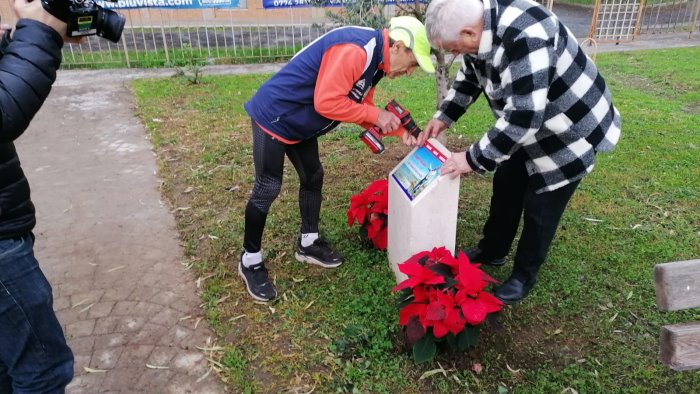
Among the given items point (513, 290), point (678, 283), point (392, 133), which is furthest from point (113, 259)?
point (678, 283)

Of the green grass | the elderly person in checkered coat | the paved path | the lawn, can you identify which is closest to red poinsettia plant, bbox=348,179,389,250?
the lawn

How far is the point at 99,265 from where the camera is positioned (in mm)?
3668

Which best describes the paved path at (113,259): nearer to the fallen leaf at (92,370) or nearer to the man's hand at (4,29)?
the fallen leaf at (92,370)

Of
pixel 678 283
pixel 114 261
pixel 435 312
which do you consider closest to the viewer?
pixel 678 283

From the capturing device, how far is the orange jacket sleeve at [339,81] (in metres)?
2.65

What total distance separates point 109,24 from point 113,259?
7.63 ft

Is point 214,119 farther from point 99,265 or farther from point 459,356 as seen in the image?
point 459,356

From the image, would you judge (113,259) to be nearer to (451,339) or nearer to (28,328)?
(28,328)

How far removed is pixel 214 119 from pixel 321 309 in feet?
13.0

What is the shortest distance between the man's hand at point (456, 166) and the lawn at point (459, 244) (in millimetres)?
869

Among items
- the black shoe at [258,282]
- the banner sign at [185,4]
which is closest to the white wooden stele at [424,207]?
the black shoe at [258,282]

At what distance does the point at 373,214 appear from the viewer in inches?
144

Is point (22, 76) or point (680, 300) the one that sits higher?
point (22, 76)

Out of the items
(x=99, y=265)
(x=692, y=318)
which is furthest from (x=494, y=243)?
(x=99, y=265)
